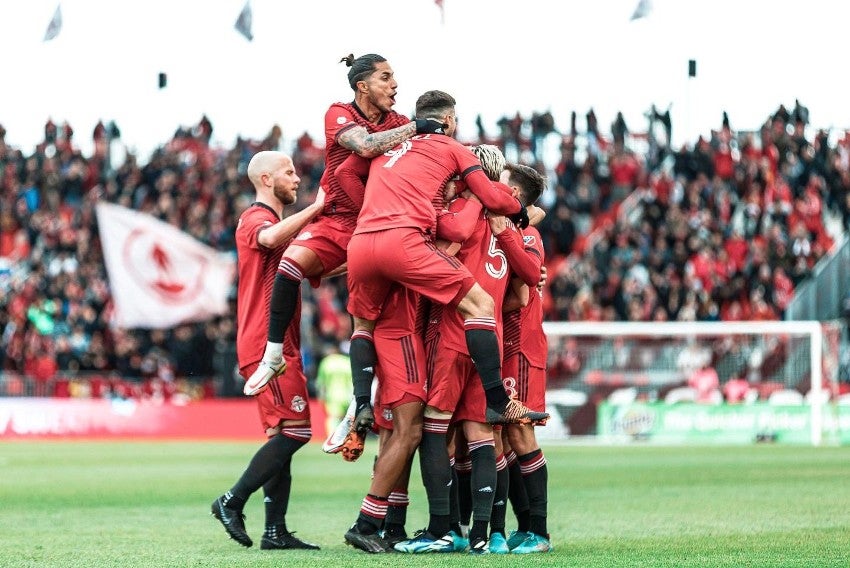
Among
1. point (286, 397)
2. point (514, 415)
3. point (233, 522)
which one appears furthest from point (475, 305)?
point (233, 522)

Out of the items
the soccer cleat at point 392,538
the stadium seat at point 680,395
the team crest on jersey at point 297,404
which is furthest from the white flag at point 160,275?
the soccer cleat at point 392,538

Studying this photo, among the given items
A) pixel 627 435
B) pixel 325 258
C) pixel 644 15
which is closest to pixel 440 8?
pixel 644 15

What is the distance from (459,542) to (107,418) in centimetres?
2020

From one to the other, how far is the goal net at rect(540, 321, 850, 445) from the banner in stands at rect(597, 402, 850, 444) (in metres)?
0.02

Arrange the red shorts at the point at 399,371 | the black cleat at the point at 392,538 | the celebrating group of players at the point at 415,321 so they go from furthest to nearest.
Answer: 1. the black cleat at the point at 392,538
2. the red shorts at the point at 399,371
3. the celebrating group of players at the point at 415,321

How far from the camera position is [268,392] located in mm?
8609

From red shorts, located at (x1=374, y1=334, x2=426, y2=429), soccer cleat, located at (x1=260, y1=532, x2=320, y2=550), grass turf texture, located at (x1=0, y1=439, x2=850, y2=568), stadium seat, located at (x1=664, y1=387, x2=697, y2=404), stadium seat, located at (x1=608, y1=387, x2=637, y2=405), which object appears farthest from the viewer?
stadium seat, located at (x1=608, y1=387, x2=637, y2=405)

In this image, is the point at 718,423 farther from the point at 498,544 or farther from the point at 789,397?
the point at 498,544

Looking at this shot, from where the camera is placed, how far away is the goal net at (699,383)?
80.2 ft

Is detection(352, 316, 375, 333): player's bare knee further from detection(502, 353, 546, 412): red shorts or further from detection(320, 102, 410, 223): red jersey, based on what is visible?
detection(502, 353, 546, 412): red shorts

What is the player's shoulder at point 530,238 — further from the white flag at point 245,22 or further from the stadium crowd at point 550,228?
the white flag at point 245,22

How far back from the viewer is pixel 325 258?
Answer: 28.1ft

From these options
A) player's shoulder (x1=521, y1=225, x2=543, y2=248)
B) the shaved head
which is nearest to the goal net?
player's shoulder (x1=521, y1=225, x2=543, y2=248)

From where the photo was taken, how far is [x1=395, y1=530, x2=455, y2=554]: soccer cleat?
25.7 feet
